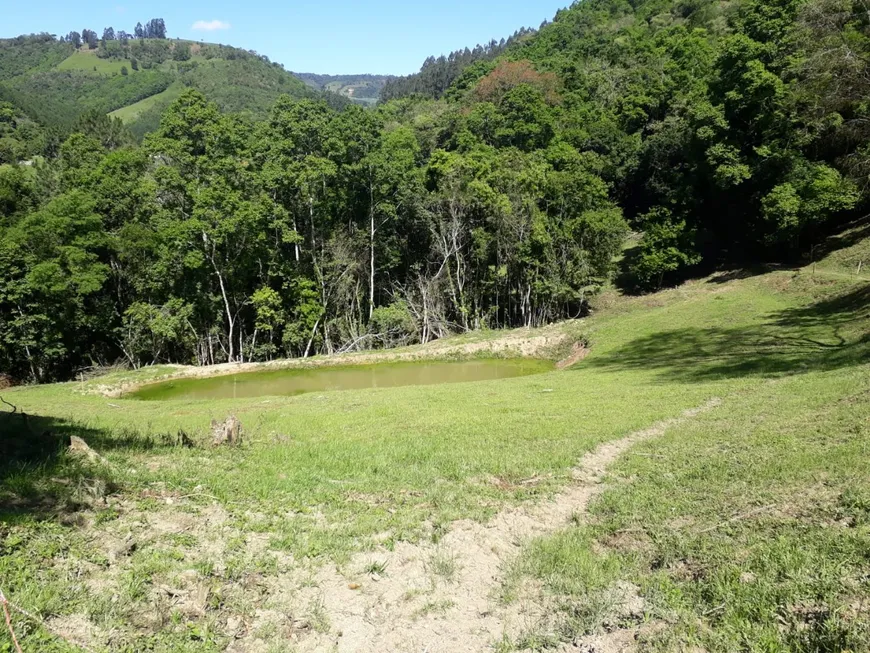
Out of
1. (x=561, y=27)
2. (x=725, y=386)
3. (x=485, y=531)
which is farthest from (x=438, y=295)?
(x=561, y=27)

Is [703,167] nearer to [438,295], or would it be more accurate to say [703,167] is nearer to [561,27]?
[438,295]

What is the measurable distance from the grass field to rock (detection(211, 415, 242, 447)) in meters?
0.41

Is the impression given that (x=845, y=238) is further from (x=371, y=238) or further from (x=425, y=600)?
(x=425, y=600)

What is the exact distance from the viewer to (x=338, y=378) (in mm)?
33719

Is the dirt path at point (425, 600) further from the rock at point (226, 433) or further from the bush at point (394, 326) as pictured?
the bush at point (394, 326)

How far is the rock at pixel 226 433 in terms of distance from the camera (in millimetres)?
12281

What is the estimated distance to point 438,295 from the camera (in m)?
46.8

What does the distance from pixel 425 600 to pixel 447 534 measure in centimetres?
162

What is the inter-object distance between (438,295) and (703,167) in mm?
26114

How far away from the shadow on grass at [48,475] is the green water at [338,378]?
1921 centimetres

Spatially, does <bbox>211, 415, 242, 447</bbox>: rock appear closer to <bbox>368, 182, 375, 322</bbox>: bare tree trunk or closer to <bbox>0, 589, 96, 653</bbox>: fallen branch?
<bbox>0, 589, 96, 653</bbox>: fallen branch

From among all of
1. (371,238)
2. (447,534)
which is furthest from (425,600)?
(371,238)

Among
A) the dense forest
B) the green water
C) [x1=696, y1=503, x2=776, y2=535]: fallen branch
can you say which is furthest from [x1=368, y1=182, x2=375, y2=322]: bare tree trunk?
[x1=696, y1=503, x2=776, y2=535]: fallen branch

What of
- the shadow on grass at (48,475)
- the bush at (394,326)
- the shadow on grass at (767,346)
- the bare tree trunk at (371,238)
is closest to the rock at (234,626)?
the shadow on grass at (48,475)
